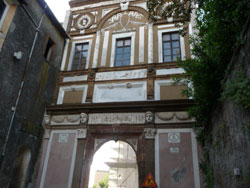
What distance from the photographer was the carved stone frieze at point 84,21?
37.6 ft

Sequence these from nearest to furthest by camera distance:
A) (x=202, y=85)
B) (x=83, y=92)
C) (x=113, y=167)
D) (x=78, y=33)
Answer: (x=202, y=85) → (x=83, y=92) → (x=78, y=33) → (x=113, y=167)

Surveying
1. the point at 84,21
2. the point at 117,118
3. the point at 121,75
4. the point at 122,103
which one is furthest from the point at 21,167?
the point at 84,21

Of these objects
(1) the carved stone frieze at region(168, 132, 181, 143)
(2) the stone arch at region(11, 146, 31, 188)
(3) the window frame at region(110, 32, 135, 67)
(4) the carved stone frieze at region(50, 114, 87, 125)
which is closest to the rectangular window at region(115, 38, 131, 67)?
(3) the window frame at region(110, 32, 135, 67)

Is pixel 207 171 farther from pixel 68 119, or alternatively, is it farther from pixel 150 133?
pixel 68 119

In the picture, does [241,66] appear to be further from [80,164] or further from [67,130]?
[67,130]

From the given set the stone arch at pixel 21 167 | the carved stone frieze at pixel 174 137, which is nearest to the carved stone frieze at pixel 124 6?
the carved stone frieze at pixel 174 137

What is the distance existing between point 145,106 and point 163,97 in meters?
0.88

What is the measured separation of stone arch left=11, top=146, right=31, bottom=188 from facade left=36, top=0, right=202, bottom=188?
553mm

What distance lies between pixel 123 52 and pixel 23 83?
4756 mm

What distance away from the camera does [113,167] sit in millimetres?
19062

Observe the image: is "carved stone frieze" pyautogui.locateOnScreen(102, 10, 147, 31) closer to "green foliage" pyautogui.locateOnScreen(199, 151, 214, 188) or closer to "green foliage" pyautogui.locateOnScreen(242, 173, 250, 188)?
"green foliage" pyautogui.locateOnScreen(199, 151, 214, 188)

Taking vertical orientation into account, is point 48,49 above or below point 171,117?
above

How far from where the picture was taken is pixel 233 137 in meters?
3.77

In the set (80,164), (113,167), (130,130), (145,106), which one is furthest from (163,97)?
(113,167)
